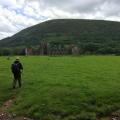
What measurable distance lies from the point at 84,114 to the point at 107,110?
204cm

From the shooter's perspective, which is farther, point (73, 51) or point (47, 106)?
point (73, 51)

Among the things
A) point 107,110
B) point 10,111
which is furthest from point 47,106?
point 107,110

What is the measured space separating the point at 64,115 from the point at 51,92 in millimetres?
5538

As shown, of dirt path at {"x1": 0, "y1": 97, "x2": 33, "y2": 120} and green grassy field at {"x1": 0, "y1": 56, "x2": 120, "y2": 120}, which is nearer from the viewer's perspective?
dirt path at {"x1": 0, "y1": 97, "x2": 33, "y2": 120}

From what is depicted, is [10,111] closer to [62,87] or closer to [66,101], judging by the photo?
[66,101]

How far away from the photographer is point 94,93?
27.9 metres

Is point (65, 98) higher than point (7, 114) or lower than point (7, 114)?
higher

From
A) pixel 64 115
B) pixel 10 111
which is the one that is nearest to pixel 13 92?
pixel 10 111

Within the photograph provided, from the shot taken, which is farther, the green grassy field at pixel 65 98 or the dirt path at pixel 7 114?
the green grassy field at pixel 65 98

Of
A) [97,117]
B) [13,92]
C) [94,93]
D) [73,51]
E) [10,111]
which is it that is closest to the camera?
[97,117]

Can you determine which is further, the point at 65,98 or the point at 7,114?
the point at 65,98

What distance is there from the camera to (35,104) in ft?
83.7

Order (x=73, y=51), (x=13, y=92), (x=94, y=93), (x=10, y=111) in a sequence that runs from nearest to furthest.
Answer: (x=10, y=111) < (x=94, y=93) < (x=13, y=92) < (x=73, y=51)

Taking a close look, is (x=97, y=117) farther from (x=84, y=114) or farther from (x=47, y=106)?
(x=47, y=106)
